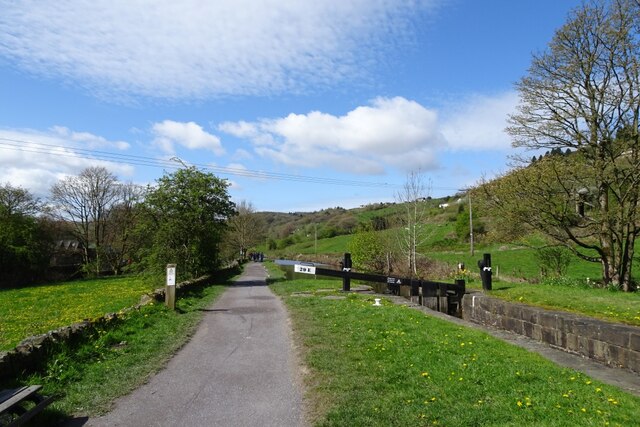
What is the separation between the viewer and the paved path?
5.33 metres

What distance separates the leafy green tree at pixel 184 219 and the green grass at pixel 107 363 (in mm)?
9857

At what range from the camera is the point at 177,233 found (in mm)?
21797

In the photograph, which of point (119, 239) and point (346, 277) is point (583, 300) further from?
point (119, 239)

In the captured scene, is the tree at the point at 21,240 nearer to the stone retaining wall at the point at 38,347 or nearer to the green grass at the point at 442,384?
the stone retaining wall at the point at 38,347

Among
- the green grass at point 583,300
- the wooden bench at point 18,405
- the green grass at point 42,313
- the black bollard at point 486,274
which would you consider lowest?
the green grass at point 42,313

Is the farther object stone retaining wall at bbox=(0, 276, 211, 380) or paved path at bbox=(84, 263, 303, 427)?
stone retaining wall at bbox=(0, 276, 211, 380)

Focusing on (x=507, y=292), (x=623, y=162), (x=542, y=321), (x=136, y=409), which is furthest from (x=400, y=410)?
(x=623, y=162)

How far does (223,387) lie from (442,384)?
9.97ft

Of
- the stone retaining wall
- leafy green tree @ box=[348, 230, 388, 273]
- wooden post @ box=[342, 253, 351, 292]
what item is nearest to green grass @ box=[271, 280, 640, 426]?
A: the stone retaining wall

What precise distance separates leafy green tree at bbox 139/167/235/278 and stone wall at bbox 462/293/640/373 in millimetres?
14220

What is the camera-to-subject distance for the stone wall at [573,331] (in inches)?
299

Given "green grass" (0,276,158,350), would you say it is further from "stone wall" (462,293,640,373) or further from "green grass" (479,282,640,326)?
"green grass" (479,282,640,326)

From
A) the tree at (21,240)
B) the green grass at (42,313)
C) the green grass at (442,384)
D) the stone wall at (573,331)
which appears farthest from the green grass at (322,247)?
the green grass at (442,384)

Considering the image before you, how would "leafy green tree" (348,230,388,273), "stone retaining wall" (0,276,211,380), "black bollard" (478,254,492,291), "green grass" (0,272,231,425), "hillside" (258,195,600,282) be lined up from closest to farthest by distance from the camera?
"green grass" (0,272,231,425), "stone retaining wall" (0,276,211,380), "black bollard" (478,254,492,291), "hillside" (258,195,600,282), "leafy green tree" (348,230,388,273)
